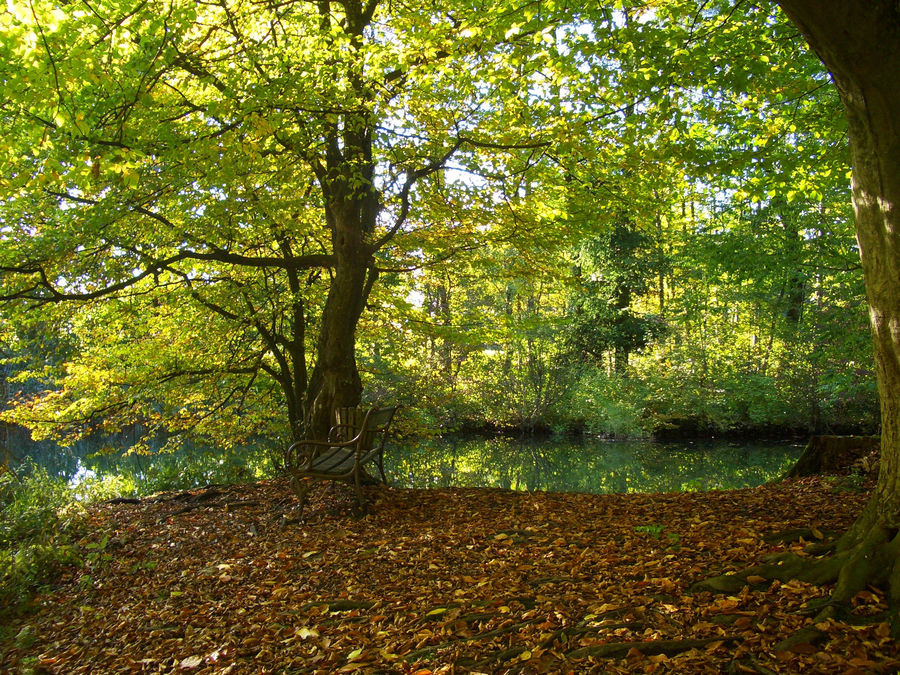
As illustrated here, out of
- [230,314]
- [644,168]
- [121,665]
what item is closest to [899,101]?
[644,168]

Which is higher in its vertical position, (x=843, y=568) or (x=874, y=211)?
Result: (x=874, y=211)

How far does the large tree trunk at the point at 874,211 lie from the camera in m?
2.62

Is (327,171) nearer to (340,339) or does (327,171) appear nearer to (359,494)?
(340,339)

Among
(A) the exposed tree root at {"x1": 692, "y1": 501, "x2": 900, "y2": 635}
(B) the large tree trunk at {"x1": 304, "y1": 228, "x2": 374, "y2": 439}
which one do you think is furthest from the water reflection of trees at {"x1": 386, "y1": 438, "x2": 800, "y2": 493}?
(A) the exposed tree root at {"x1": 692, "y1": 501, "x2": 900, "y2": 635}

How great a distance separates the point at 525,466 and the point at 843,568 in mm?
11897

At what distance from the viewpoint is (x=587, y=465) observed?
47.1ft

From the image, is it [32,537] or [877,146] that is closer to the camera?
[877,146]

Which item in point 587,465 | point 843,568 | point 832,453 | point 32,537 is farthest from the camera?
point 587,465

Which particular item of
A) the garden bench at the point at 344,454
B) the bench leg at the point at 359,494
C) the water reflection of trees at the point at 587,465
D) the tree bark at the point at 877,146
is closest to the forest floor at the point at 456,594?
the bench leg at the point at 359,494

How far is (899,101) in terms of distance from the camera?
2.73 meters

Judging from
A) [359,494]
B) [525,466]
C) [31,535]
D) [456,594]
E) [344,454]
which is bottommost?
[525,466]

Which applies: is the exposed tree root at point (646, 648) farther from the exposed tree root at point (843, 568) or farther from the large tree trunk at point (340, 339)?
the large tree trunk at point (340, 339)

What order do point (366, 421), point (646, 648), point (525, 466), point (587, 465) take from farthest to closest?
point (525, 466), point (587, 465), point (366, 421), point (646, 648)

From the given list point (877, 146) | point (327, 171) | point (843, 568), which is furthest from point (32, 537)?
point (877, 146)
